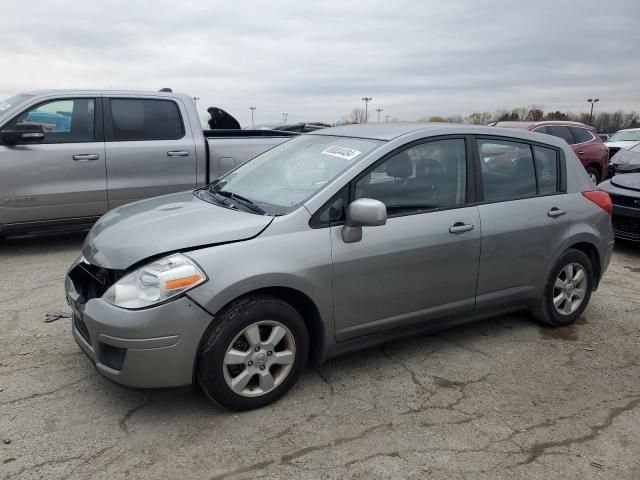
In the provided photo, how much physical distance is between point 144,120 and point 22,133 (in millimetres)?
1362

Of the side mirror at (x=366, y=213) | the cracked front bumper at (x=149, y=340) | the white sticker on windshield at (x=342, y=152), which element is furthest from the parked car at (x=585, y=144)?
the cracked front bumper at (x=149, y=340)

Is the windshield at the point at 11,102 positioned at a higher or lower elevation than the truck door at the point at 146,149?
higher

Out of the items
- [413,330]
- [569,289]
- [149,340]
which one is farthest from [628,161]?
[149,340]

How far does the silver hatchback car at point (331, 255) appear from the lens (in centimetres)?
283

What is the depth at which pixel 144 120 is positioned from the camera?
664 centimetres

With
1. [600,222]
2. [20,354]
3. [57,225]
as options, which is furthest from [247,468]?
[57,225]

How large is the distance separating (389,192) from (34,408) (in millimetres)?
2444

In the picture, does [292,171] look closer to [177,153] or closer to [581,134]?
[177,153]

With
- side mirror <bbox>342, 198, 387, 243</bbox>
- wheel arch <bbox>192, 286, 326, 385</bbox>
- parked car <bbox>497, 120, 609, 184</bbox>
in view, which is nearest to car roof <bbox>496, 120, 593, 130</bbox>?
parked car <bbox>497, 120, 609, 184</bbox>

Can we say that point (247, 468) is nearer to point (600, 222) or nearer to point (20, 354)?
point (20, 354)

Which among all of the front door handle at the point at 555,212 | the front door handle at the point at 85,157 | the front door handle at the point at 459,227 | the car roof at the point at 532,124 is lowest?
the front door handle at the point at 459,227

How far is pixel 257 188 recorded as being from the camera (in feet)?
12.2

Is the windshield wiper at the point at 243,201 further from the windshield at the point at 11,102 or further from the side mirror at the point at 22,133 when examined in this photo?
the windshield at the point at 11,102

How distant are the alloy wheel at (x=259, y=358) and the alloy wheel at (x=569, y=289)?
241 cm
